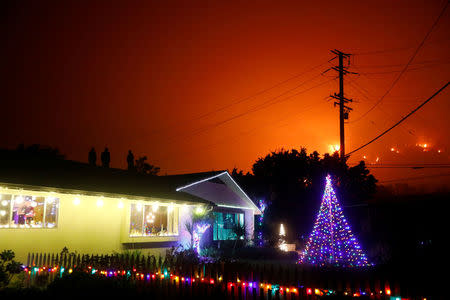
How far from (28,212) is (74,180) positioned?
2119 millimetres

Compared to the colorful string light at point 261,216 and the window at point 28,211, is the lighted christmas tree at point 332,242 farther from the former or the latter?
the colorful string light at point 261,216

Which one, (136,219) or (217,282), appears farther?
(136,219)

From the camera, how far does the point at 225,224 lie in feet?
78.2

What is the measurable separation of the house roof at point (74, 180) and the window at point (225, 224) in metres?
3.44

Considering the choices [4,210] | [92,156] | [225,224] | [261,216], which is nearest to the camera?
[4,210]

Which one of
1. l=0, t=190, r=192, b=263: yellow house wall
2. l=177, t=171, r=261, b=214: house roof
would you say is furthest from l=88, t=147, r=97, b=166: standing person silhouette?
l=0, t=190, r=192, b=263: yellow house wall

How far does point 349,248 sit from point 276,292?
28.6 feet

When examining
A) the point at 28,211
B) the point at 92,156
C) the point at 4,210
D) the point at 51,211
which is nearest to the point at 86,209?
the point at 51,211

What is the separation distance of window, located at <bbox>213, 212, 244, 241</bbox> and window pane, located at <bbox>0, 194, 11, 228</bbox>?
1186 centimetres

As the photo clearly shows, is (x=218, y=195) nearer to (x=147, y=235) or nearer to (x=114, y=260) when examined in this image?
(x=147, y=235)

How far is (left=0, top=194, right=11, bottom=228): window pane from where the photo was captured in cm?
1255

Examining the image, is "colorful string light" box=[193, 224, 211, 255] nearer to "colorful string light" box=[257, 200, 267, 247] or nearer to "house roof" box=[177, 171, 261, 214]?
"house roof" box=[177, 171, 261, 214]

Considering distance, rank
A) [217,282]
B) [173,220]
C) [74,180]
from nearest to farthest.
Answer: [217,282] → [74,180] → [173,220]

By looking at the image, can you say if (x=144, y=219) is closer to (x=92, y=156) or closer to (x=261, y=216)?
(x=92, y=156)
